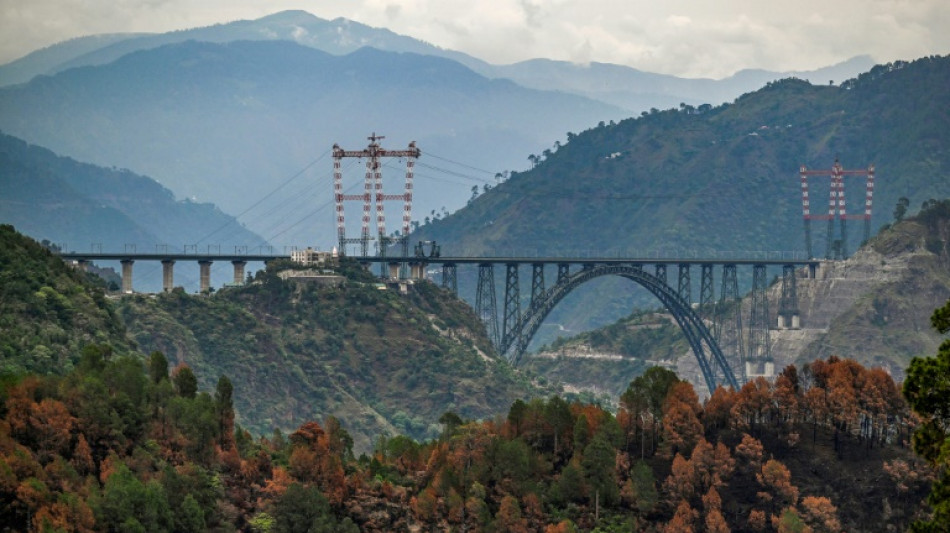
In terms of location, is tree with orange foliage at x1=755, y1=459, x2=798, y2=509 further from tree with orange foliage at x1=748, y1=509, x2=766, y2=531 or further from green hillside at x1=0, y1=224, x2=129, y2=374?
green hillside at x1=0, y1=224, x2=129, y2=374

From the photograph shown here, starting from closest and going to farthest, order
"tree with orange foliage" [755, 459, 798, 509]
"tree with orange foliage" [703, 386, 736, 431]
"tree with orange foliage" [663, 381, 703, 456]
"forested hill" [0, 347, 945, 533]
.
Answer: "forested hill" [0, 347, 945, 533], "tree with orange foliage" [755, 459, 798, 509], "tree with orange foliage" [663, 381, 703, 456], "tree with orange foliage" [703, 386, 736, 431]

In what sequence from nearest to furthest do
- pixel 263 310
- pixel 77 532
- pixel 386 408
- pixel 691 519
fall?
pixel 77 532
pixel 691 519
pixel 386 408
pixel 263 310

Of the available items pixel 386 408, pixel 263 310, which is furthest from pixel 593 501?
pixel 263 310

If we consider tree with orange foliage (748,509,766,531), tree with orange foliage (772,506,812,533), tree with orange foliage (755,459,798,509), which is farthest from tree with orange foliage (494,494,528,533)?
tree with orange foliage (755,459,798,509)

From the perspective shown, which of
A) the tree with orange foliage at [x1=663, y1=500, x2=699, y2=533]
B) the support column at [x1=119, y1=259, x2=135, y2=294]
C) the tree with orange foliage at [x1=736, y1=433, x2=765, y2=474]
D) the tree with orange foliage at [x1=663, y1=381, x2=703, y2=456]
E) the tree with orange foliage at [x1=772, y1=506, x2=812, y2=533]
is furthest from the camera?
the support column at [x1=119, y1=259, x2=135, y2=294]

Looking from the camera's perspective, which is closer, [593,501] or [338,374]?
[593,501]

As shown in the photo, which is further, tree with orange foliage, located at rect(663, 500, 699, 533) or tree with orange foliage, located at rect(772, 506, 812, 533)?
tree with orange foliage, located at rect(663, 500, 699, 533)

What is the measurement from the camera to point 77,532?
8931cm

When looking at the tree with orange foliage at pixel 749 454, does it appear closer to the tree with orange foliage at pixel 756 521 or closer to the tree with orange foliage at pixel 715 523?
the tree with orange foliage at pixel 756 521

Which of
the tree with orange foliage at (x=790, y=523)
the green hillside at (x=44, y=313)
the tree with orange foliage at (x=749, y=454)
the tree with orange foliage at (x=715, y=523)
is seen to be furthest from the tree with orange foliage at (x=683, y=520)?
the green hillside at (x=44, y=313)

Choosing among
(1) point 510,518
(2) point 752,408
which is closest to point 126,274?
(2) point 752,408

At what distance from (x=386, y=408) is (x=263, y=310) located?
20.4 metres

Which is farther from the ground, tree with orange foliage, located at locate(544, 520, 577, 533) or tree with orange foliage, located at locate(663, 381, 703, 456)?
tree with orange foliage, located at locate(663, 381, 703, 456)

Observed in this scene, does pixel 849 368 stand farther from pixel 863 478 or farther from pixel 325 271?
pixel 325 271
